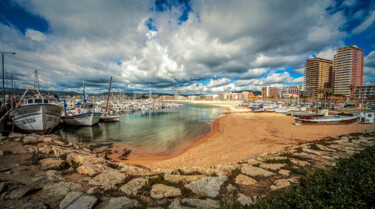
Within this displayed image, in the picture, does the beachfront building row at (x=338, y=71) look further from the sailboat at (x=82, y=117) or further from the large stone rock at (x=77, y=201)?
the large stone rock at (x=77, y=201)

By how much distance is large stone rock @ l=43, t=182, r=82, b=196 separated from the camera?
3.83 metres

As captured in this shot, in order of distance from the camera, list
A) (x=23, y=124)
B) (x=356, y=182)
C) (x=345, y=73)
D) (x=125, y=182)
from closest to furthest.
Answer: (x=356, y=182) < (x=125, y=182) < (x=23, y=124) < (x=345, y=73)

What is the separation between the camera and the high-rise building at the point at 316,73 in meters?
115

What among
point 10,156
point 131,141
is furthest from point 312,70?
point 10,156

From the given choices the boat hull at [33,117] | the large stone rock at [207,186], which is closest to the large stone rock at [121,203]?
the large stone rock at [207,186]

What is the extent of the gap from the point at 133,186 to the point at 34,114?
2408cm

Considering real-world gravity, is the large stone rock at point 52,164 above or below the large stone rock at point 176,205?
below

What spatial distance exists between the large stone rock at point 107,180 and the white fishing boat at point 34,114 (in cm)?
2174

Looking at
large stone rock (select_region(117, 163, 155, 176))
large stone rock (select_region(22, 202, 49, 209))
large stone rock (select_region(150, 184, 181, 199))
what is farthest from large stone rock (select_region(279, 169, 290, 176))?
large stone rock (select_region(22, 202, 49, 209))

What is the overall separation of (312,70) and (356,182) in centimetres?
15855

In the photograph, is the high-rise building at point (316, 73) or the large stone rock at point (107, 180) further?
the high-rise building at point (316, 73)

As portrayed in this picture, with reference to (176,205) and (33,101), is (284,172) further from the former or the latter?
(33,101)

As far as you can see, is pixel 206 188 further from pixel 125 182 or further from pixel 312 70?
pixel 312 70

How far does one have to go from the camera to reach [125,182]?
180 inches
